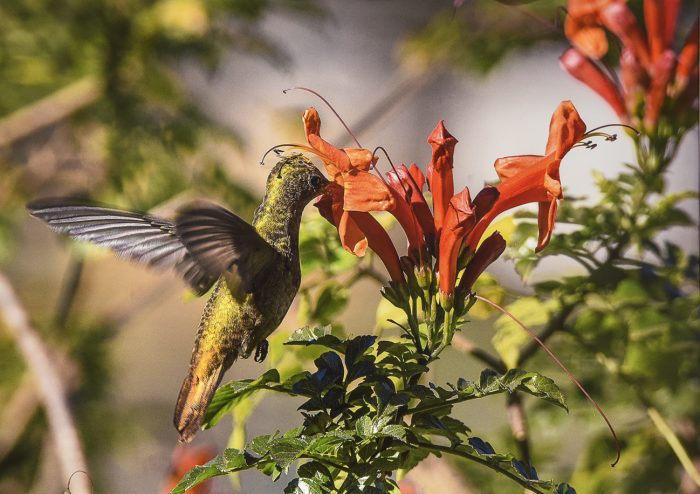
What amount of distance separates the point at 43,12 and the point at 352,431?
1824 mm

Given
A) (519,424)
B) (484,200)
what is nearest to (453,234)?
(484,200)

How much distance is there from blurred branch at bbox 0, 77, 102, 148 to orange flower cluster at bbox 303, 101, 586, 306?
148cm

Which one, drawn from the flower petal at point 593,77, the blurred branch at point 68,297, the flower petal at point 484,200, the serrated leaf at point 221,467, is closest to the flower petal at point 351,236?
the flower petal at point 484,200

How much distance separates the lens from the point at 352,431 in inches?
24.6

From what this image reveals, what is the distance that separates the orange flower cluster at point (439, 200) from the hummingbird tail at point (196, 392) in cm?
23

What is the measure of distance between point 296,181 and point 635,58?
0.55m

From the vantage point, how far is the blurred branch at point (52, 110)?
2082 mm

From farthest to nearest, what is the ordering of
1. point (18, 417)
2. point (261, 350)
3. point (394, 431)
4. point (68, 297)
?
point (68, 297), point (18, 417), point (261, 350), point (394, 431)

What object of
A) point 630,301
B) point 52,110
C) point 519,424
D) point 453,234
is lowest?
point 519,424

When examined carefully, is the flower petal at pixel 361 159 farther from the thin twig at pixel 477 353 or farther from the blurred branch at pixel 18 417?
the blurred branch at pixel 18 417

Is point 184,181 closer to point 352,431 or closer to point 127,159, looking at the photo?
point 127,159

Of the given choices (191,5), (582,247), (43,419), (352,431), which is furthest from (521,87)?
(352,431)

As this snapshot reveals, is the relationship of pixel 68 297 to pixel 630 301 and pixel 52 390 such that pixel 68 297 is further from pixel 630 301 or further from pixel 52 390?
pixel 630 301

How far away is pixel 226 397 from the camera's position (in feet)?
2.53
